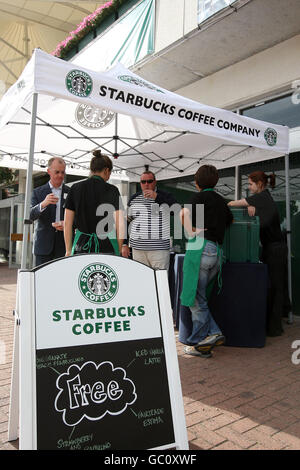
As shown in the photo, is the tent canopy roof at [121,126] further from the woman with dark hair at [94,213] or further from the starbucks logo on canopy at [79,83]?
the woman with dark hair at [94,213]

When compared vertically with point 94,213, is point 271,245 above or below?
below

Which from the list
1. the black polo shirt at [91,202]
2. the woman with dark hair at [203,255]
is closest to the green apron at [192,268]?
the woman with dark hair at [203,255]

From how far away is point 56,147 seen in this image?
5.82m

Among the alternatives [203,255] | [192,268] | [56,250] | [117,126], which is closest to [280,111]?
Answer: [117,126]

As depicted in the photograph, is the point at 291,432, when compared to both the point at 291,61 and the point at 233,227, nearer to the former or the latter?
the point at 233,227

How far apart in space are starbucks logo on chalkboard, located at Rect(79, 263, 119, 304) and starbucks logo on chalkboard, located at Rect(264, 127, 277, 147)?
10.9 ft

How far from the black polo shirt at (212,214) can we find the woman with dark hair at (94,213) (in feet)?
Result: 3.19

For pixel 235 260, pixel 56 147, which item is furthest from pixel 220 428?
pixel 56 147

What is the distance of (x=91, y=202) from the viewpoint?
3.03 m

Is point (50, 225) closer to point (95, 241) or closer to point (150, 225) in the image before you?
point (95, 241)

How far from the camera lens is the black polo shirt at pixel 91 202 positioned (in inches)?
119

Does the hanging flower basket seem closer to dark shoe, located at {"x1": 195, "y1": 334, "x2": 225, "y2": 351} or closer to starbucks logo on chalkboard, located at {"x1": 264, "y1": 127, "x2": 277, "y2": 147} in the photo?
starbucks logo on chalkboard, located at {"x1": 264, "y1": 127, "x2": 277, "y2": 147}

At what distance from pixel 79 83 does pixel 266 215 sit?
9.27 feet

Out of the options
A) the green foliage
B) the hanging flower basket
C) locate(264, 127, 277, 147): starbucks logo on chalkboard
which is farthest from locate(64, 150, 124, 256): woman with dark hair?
the green foliage
